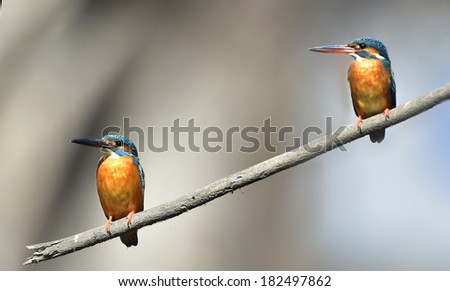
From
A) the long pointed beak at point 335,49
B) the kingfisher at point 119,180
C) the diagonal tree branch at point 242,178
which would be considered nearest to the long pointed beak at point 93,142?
the kingfisher at point 119,180

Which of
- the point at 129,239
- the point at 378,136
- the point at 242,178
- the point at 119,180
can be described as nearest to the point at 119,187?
the point at 119,180

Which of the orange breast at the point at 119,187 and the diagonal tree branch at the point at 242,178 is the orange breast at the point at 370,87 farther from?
the orange breast at the point at 119,187

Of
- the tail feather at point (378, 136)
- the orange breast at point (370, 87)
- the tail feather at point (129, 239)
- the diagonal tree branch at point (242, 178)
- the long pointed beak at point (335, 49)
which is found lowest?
the tail feather at point (129, 239)

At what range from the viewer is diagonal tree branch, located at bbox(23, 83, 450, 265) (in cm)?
228

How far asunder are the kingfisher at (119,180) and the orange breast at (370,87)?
104 cm

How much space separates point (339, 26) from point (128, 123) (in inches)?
43.9

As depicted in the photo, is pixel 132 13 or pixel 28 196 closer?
pixel 28 196

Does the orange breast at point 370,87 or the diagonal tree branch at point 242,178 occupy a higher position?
the orange breast at point 370,87

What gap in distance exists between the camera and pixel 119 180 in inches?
104

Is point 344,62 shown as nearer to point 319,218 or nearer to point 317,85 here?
point 317,85

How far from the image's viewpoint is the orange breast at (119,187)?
2.63 meters
